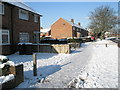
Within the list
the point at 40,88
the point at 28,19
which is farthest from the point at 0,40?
the point at 40,88

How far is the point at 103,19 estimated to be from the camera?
48500 mm

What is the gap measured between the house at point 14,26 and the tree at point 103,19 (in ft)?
116

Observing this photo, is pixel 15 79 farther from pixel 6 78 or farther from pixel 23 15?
pixel 23 15

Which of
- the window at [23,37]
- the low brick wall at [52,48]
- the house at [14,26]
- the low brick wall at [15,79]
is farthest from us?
the window at [23,37]

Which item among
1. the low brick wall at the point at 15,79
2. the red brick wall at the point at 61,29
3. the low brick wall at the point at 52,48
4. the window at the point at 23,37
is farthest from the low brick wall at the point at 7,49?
the red brick wall at the point at 61,29

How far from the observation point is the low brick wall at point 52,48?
14.8 meters

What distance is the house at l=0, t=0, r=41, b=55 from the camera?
1336 centimetres

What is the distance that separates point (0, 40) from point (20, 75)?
9028 millimetres

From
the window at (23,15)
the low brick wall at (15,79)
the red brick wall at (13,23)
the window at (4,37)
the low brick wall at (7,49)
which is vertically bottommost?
the low brick wall at (15,79)

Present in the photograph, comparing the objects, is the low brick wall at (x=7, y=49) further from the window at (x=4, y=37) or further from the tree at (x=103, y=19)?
the tree at (x=103, y=19)

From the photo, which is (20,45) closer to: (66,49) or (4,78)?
(66,49)

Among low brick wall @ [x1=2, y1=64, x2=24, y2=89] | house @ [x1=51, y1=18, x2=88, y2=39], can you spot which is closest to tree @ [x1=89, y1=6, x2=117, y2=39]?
house @ [x1=51, y1=18, x2=88, y2=39]

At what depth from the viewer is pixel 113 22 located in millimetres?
47812

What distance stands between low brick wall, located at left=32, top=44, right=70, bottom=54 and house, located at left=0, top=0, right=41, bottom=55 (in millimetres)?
2533
